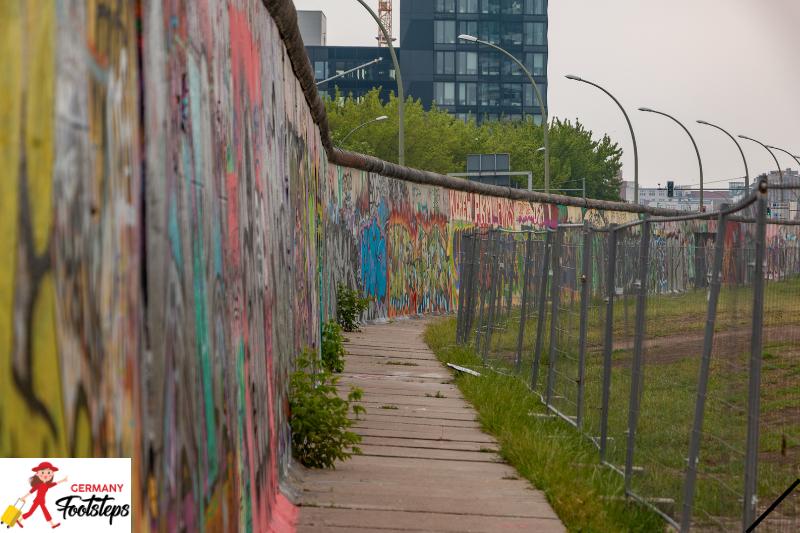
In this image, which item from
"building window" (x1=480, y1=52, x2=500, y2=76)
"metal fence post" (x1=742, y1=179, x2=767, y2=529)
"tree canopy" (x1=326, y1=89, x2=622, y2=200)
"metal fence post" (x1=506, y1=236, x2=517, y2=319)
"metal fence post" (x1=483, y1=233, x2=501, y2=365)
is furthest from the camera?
"building window" (x1=480, y1=52, x2=500, y2=76)

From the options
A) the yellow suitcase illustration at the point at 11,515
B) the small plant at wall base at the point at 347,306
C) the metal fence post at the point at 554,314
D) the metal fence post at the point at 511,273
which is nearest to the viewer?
the yellow suitcase illustration at the point at 11,515

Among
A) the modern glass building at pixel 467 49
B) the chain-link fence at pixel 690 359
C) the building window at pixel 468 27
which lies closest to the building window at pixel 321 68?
the modern glass building at pixel 467 49

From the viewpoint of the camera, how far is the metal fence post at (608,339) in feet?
29.1

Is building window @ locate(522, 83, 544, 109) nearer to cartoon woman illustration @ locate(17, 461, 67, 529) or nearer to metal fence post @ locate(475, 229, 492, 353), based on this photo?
metal fence post @ locate(475, 229, 492, 353)

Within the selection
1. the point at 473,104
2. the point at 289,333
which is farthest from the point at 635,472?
the point at 473,104

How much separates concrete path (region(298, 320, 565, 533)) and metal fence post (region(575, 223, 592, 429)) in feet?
2.77

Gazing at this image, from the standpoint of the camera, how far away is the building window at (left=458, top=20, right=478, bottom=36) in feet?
439

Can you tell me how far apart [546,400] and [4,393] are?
9.82 meters

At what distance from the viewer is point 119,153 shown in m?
2.82

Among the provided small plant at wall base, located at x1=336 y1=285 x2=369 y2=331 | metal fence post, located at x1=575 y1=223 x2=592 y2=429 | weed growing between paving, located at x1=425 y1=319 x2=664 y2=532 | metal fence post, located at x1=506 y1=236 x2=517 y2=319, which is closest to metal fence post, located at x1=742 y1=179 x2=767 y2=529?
weed growing between paving, located at x1=425 y1=319 x2=664 y2=532

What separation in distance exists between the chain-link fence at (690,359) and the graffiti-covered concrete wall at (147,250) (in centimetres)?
220

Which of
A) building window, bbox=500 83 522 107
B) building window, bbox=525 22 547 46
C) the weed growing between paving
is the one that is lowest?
the weed growing between paving

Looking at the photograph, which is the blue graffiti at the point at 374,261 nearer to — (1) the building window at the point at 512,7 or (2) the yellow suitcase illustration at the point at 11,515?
(2) the yellow suitcase illustration at the point at 11,515

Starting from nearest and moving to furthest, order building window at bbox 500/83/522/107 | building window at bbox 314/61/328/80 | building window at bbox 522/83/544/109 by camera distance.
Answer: building window at bbox 500/83/522/107 → building window at bbox 522/83/544/109 → building window at bbox 314/61/328/80
